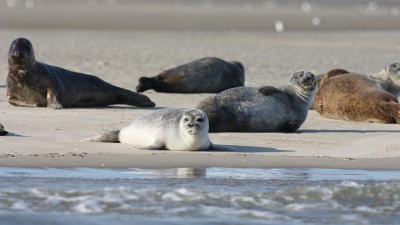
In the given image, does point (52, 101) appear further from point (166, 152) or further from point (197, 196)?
point (197, 196)

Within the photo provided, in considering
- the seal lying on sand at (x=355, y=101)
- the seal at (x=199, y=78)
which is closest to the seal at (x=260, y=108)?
the seal lying on sand at (x=355, y=101)

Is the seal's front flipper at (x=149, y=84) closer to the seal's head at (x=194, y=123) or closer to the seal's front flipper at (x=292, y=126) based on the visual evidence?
the seal's front flipper at (x=292, y=126)

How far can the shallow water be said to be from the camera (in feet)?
15.9

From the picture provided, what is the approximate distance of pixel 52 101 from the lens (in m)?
10.2

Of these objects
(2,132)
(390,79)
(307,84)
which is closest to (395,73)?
(390,79)

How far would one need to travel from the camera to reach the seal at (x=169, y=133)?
7078 millimetres

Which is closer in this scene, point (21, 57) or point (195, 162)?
point (195, 162)

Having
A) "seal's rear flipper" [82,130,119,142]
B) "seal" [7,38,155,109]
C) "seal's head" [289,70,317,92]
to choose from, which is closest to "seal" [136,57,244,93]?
"seal" [7,38,155,109]

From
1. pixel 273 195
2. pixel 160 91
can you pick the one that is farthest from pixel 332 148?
pixel 160 91

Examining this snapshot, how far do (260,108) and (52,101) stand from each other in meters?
2.85

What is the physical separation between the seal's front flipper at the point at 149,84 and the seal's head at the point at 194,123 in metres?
5.49

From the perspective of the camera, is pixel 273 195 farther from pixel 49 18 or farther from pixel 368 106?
pixel 49 18

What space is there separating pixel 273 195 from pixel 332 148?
2.30 metres

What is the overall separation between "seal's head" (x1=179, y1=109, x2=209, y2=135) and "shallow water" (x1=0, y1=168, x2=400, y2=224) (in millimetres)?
727
